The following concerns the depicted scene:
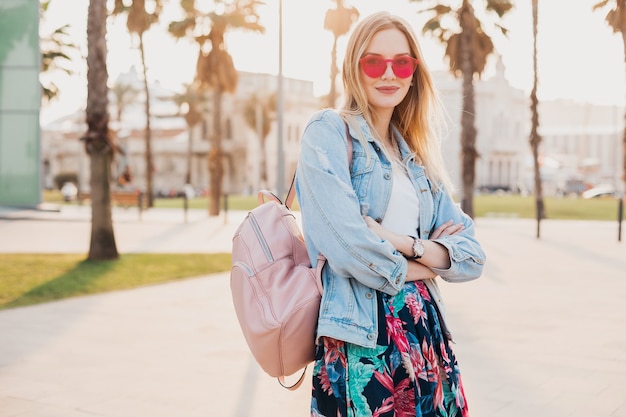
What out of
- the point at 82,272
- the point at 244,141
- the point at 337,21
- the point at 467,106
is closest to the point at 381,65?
the point at 82,272

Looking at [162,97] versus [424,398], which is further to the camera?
[162,97]

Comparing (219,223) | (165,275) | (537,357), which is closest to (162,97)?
(219,223)

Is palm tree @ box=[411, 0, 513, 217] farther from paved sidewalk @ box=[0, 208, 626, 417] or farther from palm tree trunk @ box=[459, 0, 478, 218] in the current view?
paved sidewalk @ box=[0, 208, 626, 417]

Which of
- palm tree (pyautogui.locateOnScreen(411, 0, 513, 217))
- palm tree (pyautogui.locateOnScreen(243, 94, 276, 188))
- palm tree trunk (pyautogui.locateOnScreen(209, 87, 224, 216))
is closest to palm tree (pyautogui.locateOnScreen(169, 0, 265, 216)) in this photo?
palm tree trunk (pyautogui.locateOnScreen(209, 87, 224, 216))

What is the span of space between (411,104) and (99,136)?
33.1ft

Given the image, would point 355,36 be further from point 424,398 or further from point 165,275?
point 165,275

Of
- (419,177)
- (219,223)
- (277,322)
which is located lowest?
(219,223)

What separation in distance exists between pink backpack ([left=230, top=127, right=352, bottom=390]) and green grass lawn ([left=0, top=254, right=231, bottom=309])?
22.4ft

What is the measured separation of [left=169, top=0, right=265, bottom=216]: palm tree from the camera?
30766 millimetres

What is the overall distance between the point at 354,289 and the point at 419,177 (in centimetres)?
49

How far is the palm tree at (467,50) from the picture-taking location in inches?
995

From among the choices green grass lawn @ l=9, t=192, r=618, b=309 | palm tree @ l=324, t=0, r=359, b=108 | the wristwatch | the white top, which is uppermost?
palm tree @ l=324, t=0, r=359, b=108

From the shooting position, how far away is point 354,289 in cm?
238

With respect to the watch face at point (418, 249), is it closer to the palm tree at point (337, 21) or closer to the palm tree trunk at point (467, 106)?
the palm tree trunk at point (467, 106)
